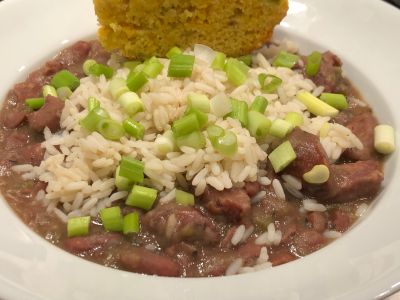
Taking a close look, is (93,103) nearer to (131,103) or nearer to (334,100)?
(131,103)

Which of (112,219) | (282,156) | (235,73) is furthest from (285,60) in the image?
(112,219)

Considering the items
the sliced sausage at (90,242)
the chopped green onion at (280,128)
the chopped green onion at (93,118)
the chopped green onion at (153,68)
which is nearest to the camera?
the sliced sausage at (90,242)

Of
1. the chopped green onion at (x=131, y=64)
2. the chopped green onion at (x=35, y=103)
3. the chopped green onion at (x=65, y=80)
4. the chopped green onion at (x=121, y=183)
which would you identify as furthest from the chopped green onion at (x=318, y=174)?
the chopped green onion at (x=35, y=103)

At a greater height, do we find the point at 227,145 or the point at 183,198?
the point at 227,145

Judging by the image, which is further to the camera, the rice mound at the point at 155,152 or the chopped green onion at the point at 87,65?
the chopped green onion at the point at 87,65

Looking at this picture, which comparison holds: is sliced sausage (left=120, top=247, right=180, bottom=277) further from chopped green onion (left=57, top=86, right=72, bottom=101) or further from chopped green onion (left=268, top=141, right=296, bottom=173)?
chopped green onion (left=57, top=86, right=72, bottom=101)

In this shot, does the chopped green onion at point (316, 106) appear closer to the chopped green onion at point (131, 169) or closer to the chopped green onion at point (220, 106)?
the chopped green onion at point (220, 106)
